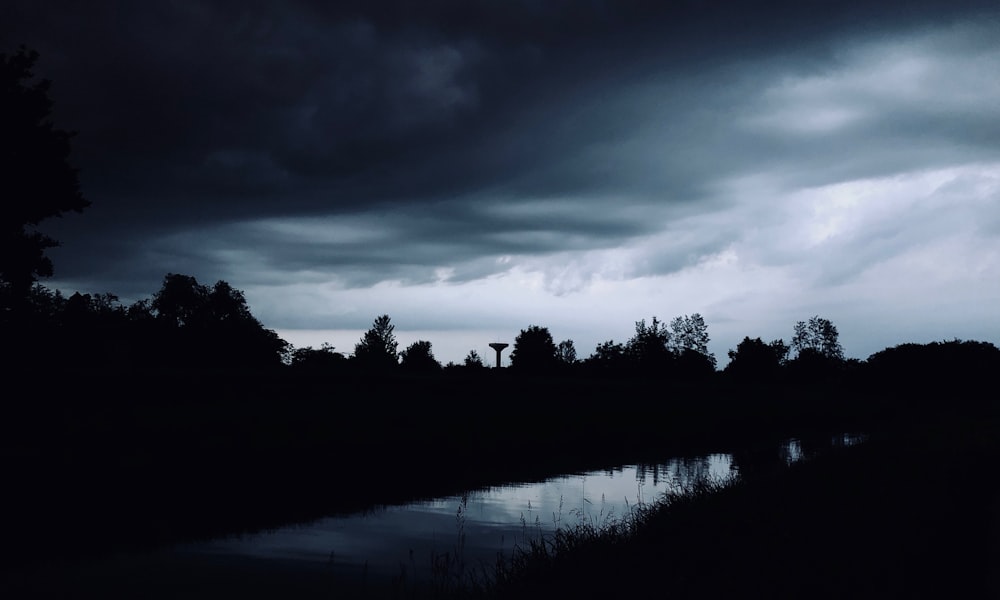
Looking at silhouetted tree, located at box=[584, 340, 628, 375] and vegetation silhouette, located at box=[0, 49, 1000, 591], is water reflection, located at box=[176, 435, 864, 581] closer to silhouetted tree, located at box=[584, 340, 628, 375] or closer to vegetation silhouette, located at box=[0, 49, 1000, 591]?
vegetation silhouette, located at box=[0, 49, 1000, 591]

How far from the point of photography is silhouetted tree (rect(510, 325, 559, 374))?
132 meters

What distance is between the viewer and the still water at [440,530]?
694 inches

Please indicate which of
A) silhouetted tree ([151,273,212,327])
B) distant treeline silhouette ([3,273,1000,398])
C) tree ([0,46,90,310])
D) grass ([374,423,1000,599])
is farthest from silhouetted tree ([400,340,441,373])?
grass ([374,423,1000,599])

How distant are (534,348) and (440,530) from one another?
380ft

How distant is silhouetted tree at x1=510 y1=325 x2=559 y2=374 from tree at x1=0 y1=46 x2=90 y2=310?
307 ft

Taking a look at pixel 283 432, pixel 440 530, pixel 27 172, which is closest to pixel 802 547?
pixel 440 530

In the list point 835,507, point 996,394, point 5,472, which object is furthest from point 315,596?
point 996,394

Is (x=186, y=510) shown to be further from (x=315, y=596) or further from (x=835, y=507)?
(x=835, y=507)

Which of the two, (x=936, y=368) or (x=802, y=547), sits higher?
(x=936, y=368)

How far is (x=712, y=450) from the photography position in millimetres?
45781

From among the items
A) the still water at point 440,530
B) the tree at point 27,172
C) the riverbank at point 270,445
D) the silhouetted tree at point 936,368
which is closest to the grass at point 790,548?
the still water at point 440,530

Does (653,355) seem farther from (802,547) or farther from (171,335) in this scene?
(802,547)

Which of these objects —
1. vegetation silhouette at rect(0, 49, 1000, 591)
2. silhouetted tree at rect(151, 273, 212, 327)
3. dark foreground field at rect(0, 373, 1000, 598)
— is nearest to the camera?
dark foreground field at rect(0, 373, 1000, 598)

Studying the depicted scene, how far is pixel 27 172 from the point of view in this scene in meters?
39.5
